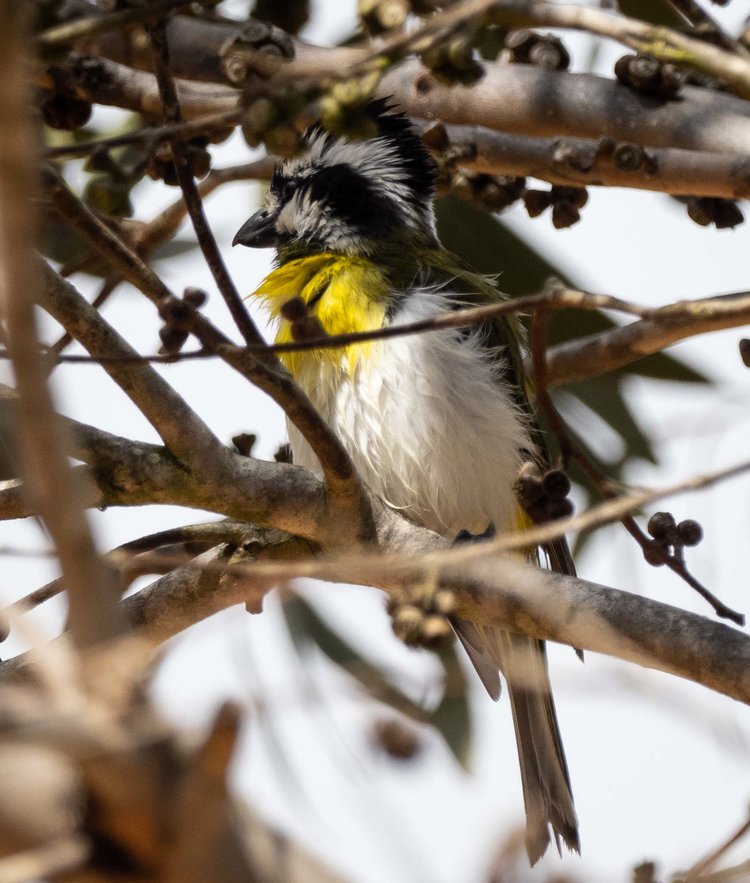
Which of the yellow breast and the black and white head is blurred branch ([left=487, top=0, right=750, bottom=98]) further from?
the black and white head

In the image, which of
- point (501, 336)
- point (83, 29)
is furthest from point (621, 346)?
point (83, 29)

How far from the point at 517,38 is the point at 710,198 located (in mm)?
554

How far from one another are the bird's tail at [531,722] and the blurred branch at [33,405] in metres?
2.30

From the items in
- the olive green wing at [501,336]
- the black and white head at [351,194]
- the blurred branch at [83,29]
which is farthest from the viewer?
the black and white head at [351,194]

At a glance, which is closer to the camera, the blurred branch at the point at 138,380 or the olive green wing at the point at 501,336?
the blurred branch at the point at 138,380

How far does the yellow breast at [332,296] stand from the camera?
2.97 m

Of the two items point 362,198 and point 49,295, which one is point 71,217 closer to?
point 49,295

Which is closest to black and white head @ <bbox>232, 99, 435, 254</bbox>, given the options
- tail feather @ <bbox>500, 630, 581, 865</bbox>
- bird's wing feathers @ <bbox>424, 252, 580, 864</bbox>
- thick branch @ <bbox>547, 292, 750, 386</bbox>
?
bird's wing feathers @ <bbox>424, 252, 580, 864</bbox>

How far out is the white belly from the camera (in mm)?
2965

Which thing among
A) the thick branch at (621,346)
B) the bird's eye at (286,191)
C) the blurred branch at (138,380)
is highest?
the bird's eye at (286,191)

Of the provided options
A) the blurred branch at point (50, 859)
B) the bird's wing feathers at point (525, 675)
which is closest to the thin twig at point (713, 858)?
the blurred branch at point (50, 859)

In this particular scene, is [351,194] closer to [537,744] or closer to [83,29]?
[537,744]

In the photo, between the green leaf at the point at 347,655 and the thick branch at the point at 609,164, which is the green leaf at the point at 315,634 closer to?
the green leaf at the point at 347,655

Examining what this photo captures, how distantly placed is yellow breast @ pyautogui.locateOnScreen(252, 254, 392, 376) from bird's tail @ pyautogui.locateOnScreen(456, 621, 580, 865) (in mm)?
739
